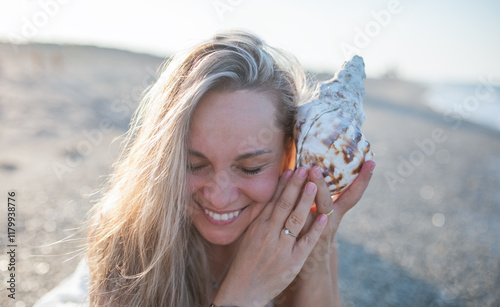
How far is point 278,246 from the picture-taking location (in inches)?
82.0

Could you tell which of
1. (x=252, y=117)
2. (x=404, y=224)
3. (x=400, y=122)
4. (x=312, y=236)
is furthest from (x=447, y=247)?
(x=400, y=122)

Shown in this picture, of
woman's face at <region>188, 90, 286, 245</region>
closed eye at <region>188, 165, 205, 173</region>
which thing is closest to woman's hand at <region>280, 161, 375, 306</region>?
woman's face at <region>188, 90, 286, 245</region>

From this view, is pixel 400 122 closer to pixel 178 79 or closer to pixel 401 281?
pixel 401 281

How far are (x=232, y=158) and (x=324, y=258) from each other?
3.19ft

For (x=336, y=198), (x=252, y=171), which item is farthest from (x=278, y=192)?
(x=336, y=198)

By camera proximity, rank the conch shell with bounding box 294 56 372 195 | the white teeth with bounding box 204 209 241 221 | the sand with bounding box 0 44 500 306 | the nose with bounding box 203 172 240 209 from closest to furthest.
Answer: the conch shell with bounding box 294 56 372 195, the nose with bounding box 203 172 240 209, the white teeth with bounding box 204 209 241 221, the sand with bounding box 0 44 500 306

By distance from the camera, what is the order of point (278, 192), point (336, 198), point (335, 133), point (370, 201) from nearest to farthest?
point (335, 133) → point (278, 192) → point (336, 198) → point (370, 201)

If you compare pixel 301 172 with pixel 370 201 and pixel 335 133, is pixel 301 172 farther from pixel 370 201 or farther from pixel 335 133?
pixel 370 201

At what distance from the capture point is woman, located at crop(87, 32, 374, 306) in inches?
79.2

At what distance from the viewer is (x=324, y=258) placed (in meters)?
2.34

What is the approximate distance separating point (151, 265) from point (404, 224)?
5.86 metres

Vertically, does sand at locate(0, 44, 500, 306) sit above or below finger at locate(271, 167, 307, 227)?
below

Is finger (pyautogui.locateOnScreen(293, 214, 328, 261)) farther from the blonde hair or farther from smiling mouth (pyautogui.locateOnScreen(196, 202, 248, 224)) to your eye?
the blonde hair

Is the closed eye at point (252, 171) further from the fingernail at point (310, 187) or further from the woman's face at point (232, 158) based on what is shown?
the fingernail at point (310, 187)
